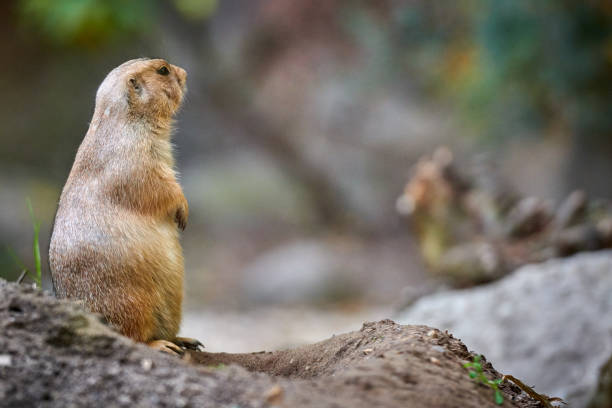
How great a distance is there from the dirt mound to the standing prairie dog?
0.40 metres

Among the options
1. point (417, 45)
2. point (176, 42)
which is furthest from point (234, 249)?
point (417, 45)

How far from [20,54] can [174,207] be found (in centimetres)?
1042

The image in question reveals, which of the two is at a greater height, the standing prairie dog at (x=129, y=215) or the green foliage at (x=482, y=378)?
the standing prairie dog at (x=129, y=215)

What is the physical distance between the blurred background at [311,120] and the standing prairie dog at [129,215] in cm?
545

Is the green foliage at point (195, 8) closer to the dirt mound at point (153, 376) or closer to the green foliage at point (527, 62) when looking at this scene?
the green foliage at point (527, 62)

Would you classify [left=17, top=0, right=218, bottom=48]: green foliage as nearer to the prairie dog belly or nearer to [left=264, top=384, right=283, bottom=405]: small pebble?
the prairie dog belly

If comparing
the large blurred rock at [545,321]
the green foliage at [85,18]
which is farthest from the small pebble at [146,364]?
the green foliage at [85,18]

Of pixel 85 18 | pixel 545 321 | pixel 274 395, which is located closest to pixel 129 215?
pixel 274 395

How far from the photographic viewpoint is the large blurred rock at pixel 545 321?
4301 mm

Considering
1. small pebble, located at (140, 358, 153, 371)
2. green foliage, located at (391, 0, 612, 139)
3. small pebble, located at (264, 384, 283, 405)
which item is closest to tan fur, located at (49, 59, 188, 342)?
small pebble, located at (140, 358, 153, 371)

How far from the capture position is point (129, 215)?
2.87m

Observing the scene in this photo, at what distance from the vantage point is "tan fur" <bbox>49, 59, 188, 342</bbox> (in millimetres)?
2689

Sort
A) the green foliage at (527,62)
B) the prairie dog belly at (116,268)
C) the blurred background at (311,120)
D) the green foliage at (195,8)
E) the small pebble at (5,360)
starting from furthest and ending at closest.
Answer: the green foliage at (195,8), the blurred background at (311,120), the green foliage at (527,62), the prairie dog belly at (116,268), the small pebble at (5,360)

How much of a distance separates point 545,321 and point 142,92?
343 centimetres
